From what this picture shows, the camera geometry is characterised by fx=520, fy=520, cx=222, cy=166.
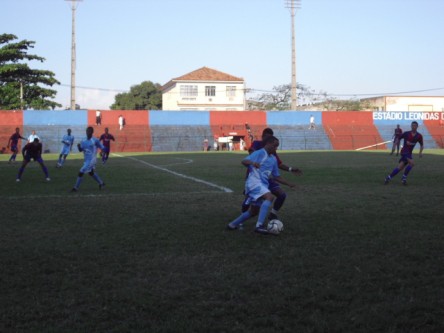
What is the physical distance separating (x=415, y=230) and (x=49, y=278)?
542 centimetres

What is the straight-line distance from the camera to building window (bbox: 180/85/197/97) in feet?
252

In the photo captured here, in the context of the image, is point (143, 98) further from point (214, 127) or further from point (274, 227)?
point (274, 227)

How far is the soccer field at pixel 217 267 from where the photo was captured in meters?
4.43

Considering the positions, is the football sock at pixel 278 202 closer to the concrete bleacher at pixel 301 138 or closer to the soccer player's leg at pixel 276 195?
the soccer player's leg at pixel 276 195

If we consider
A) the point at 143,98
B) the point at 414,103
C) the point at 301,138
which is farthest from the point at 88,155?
the point at 143,98

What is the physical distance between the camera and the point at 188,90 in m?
77.1

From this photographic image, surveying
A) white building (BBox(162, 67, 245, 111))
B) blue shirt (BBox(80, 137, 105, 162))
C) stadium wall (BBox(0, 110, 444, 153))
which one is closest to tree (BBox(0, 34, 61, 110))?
stadium wall (BBox(0, 110, 444, 153))

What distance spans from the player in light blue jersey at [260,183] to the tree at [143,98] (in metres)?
84.4

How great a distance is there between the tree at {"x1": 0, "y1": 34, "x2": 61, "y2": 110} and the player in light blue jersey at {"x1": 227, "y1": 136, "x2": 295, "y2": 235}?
163ft

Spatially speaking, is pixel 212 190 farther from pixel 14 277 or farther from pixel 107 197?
pixel 14 277

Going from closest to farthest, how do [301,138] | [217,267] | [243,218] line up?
[217,267] < [243,218] < [301,138]

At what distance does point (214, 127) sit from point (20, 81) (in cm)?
2107

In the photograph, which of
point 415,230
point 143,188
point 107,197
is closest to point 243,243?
point 415,230

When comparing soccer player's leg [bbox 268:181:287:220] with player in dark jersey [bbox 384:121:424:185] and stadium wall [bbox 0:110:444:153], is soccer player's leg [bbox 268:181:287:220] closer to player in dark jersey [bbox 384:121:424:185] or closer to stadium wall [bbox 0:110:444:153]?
A: player in dark jersey [bbox 384:121:424:185]
